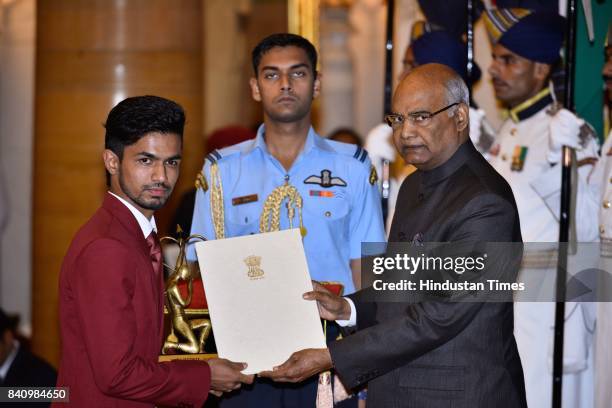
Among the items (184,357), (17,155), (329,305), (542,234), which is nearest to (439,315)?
(329,305)

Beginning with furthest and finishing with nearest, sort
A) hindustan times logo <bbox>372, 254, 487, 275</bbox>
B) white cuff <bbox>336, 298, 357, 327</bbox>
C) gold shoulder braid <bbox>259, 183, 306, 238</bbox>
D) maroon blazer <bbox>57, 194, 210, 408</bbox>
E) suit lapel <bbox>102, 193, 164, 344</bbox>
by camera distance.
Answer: gold shoulder braid <bbox>259, 183, 306, 238</bbox>
white cuff <bbox>336, 298, 357, 327</bbox>
hindustan times logo <bbox>372, 254, 487, 275</bbox>
suit lapel <bbox>102, 193, 164, 344</bbox>
maroon blazer <bbox>57, 194, 210, 408</bbox>

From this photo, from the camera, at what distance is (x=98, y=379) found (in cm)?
259

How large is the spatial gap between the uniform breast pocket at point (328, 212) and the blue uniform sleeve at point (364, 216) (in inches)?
1.9

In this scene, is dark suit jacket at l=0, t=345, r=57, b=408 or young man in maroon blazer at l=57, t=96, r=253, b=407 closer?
young man in maroon blazer at l=57, t=96, r=253, b=407

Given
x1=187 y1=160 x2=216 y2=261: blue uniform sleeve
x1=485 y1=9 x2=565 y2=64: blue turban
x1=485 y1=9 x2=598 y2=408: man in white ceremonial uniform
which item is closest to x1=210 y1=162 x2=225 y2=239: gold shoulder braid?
x1=187 y1=160 x2=216 y2=261: blue uniform sleeve

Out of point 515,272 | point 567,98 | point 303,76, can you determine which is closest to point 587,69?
point 567,98

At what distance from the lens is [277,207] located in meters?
3.65

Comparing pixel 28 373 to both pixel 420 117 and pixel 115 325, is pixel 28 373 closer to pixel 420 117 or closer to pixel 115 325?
pixel 115 325

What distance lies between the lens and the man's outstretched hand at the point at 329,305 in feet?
10.4

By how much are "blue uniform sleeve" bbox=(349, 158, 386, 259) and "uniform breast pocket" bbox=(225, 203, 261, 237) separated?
0.40 metres

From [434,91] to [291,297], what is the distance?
848 mm

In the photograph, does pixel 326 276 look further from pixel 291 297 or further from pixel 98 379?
pixel 98 379

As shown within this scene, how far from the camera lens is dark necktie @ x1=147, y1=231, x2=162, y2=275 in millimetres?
2818

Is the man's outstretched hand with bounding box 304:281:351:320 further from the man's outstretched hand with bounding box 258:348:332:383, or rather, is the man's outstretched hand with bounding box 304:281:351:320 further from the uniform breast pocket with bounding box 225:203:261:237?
the uniform breast pocket with bounding box 225:203:261:237
